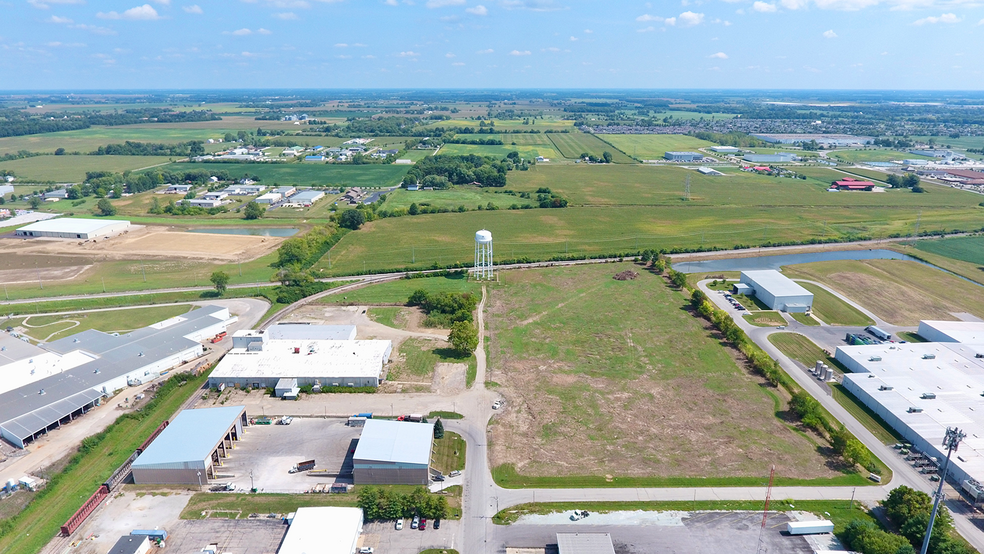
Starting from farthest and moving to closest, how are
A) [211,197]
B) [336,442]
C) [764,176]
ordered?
[764,176]
[211,197]
[336,442]

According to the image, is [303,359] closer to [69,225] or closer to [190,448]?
[190,448]

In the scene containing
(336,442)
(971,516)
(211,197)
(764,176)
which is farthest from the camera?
(764,176)

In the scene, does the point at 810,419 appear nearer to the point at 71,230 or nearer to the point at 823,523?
the point at 823,523

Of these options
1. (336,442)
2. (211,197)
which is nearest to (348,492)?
(336,442)

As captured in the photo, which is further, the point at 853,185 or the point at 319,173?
the point at 319,173

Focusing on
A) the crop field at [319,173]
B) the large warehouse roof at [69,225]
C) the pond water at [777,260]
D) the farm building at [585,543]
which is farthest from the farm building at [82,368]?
the crop field at [319,173]

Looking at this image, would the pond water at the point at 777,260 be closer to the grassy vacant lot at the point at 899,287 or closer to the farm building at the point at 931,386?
the grassy vacant lot at the point at 899,287

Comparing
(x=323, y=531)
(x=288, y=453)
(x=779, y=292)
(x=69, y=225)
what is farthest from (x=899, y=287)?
(x=69, y=225)
